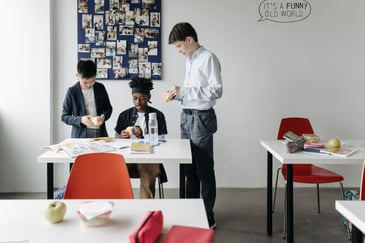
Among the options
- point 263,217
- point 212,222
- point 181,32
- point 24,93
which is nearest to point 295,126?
point 263,217

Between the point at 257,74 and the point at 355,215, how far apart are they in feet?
11.0

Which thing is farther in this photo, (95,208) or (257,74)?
(257,74)

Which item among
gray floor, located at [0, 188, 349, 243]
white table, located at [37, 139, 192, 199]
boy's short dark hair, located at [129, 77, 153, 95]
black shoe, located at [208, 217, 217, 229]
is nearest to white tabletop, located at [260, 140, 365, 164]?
white table, located at [37, 139, 192, 199]

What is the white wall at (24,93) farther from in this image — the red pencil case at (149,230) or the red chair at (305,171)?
the red pencil case at (149,230)

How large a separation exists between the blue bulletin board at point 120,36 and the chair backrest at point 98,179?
101 inches

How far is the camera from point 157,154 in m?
2.72

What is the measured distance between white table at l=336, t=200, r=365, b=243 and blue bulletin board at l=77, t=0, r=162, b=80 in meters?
3.29

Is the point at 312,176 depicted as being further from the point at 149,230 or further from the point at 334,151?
the point at 149,230

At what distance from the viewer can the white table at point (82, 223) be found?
4.43 ft

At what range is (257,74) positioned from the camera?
4738 mm

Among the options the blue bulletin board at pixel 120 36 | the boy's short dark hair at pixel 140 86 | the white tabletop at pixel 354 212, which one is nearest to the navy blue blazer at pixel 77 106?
the boy's short dark hair at pixel 140 86

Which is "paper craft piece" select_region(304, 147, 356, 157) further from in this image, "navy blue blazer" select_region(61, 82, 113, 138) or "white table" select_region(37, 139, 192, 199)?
"navy blue blazer" select_region(61, 82, 113, 138)

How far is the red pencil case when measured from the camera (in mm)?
1255

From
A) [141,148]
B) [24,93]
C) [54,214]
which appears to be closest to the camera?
[54,214]
